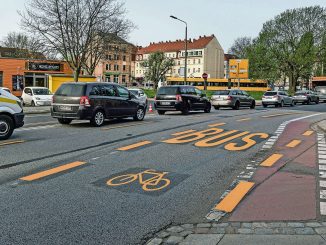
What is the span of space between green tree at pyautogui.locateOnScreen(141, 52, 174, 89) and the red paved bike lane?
275 ft

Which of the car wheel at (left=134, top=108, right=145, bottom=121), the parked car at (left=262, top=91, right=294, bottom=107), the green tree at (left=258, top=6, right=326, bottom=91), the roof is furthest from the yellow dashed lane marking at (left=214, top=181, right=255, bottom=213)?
the roof

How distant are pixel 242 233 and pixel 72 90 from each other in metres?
11.4

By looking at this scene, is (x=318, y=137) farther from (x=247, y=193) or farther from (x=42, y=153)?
(x=42, y=153)

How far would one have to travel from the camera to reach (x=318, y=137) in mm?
12344

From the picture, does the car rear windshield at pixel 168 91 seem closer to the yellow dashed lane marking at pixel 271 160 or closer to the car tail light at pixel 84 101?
the car tail light at pixel 84 101

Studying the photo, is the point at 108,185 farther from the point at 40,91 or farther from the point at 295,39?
the point at 295,39

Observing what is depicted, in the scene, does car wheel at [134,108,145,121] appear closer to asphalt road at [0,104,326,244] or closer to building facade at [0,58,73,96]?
asphalt road at [0,104,326,244]

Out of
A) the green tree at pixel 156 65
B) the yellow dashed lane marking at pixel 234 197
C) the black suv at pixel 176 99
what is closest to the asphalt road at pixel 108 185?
the yellow dashed lane marking at pixel 234 197

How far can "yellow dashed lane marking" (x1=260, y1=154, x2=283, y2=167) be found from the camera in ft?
25.2

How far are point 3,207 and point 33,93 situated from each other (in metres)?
25.2

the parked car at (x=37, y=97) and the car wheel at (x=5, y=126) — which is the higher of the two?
the parked car at (x=37, y=97)

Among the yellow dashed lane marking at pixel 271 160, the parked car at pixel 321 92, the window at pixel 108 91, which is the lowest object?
the yellow dashed lane marking at pixel 271 160

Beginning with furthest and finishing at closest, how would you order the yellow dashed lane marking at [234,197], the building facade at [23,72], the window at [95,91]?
1. the building facade at [23,72]
2. the window at [95,91]
3. the yellow dashed lane marking at [234,197]

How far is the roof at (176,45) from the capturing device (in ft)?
398
